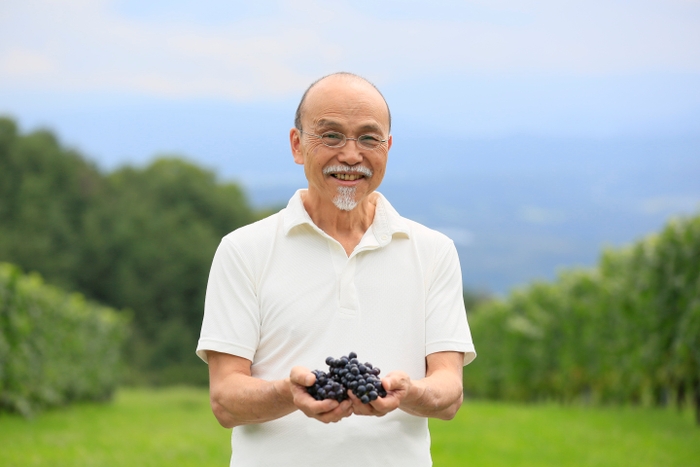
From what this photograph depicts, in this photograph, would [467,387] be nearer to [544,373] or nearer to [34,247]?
[544,373]

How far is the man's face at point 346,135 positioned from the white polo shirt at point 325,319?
0.17 metres

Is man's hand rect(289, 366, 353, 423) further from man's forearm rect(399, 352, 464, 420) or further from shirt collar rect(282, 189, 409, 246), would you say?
shirt collar rect(282, 189, 409, 246)

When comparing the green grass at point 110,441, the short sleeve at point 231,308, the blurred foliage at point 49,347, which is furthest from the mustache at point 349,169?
the blurred foliage at point 49,347

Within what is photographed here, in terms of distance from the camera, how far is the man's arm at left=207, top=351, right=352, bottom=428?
2820 mm

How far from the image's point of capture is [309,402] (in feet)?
9.20

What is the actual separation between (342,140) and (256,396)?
0.98 m

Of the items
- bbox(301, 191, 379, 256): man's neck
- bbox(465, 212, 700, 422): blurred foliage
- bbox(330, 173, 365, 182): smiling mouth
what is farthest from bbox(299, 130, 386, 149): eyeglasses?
bbox(465, 212, 700, 422): blurred foliage

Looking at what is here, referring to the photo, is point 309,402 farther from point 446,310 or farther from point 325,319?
point 446,310

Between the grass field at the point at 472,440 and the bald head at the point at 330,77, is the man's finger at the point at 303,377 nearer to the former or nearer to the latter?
the bald head at the point at 330,77

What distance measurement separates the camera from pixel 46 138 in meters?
49.6

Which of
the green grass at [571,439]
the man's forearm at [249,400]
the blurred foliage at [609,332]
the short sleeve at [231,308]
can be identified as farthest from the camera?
the blurred foliage at [609,332]

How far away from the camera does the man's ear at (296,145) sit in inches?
136

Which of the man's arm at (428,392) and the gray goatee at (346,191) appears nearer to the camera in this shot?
the man's arm at (428,392)

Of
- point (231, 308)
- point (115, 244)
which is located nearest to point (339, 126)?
point (231, 308)
